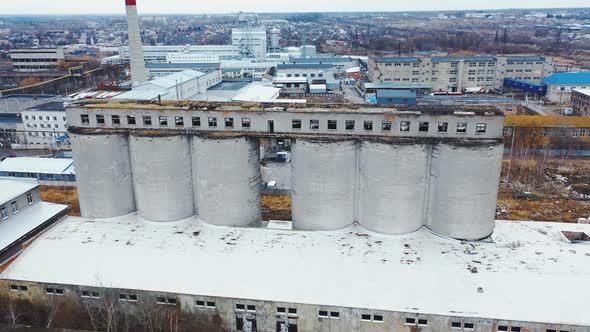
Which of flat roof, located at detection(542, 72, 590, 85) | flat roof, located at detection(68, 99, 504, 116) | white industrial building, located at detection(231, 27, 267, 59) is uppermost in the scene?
white industrial building, located at detection(231, 27, 267, 59)

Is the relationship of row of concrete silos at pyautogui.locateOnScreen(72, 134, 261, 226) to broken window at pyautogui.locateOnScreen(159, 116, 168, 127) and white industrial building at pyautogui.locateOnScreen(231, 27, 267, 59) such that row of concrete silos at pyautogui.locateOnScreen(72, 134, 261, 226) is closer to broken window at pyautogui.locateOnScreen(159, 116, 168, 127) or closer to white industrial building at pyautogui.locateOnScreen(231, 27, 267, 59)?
broken window at pyautogui.locateOnScreen(159, 116, 168, 127)

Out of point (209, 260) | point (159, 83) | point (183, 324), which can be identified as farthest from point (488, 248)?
point (159, 83)

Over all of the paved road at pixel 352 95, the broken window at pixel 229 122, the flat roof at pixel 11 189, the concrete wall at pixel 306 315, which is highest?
the broken window at pixel 229 122

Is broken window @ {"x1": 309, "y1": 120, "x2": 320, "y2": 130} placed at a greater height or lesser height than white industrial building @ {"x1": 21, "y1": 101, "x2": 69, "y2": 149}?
greater

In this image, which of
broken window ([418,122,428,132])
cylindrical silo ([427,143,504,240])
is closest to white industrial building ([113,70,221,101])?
broken window ([418,122,428,132])

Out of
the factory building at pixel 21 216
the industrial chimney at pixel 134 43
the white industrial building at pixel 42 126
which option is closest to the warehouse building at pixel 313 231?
the factory building at pixel 21 216

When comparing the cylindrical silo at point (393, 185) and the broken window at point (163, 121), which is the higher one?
the broken window at point (163, 121)

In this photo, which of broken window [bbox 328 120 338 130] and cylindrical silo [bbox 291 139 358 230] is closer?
cylindrical silo [bbox 291 139 358 230]

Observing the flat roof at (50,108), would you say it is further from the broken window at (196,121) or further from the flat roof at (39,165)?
the broken window at (196,121)
